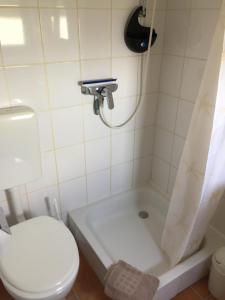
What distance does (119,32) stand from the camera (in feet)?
4.73

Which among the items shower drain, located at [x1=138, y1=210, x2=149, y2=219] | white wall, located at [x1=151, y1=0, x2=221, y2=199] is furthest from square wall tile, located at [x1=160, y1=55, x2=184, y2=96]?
shower drain, located at [x1=138, y1=210, x2=149, y2=219]

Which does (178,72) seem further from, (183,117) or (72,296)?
(72,296)

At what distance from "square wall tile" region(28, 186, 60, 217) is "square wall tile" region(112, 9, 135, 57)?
3.01 ft

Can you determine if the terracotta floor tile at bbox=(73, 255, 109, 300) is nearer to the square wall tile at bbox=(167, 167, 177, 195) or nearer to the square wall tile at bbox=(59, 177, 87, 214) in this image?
the square wall tile at bbox=(59, 177, 87, 214)

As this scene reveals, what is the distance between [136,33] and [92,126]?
592mm

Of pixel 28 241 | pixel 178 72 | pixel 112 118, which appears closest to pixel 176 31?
pixel 178 72

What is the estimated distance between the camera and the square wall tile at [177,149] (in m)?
1.71

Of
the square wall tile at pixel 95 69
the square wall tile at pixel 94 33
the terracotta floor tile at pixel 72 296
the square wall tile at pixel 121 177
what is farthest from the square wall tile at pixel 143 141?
the terracotta floor tile at pixel 72 296

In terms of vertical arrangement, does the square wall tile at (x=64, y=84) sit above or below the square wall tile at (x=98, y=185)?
above

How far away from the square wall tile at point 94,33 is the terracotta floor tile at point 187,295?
1.45 meters

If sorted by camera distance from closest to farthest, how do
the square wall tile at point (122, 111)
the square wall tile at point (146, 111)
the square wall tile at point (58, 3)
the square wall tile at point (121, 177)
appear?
1. the square wall tile at point (58, 3)
2. the square wall tile at point (122, 111)
3. the square wall tile at point (146, 111)
4. the square wall tile at point (121, 177)

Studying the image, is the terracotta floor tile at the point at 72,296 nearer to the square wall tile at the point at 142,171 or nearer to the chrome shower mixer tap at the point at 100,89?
the square wall tile at the point at 142,171

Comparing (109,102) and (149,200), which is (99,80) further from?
(149,200)

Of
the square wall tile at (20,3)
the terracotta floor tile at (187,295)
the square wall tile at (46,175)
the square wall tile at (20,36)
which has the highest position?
the square wall tile at (20,3)
